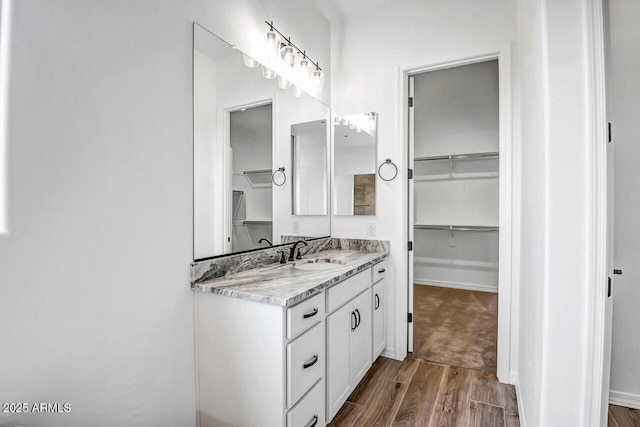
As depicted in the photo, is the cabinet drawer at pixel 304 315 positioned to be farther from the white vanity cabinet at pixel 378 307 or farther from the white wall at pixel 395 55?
the white wall at pixel 395 55

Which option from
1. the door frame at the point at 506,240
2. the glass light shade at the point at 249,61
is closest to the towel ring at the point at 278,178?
the glass light shade at the point at 249,61

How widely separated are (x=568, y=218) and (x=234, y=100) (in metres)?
1.70

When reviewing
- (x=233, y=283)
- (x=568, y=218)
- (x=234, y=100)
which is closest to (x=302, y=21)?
(x=234, y=100)

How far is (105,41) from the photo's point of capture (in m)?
1.21

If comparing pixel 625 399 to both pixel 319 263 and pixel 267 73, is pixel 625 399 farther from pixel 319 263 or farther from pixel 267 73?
pixel 267 73

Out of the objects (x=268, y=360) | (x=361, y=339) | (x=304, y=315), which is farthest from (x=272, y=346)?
(x=361, y=339)

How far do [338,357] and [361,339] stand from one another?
1.17 feet

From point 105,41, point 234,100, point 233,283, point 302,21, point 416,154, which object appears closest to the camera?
point 105,41

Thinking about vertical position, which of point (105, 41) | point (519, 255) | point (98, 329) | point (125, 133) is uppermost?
point (105, 41)

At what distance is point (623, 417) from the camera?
6.12 feet

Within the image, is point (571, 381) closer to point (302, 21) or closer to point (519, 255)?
point (519, 255)

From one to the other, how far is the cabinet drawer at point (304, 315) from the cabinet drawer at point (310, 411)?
0.34 metres

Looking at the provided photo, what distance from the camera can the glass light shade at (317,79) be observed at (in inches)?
104

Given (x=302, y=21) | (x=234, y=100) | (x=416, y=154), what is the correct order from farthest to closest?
(x=416, y=154)
(x=302, y=21)
(x=234, y=100)
